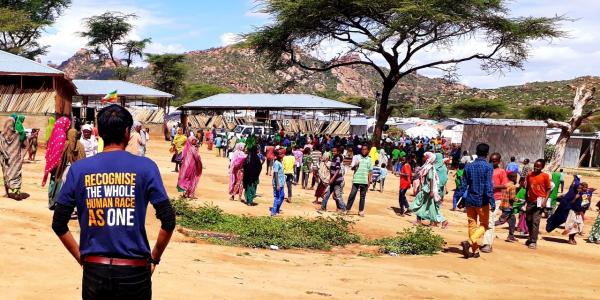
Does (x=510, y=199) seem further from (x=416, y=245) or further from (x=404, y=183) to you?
(x=416, y=245)

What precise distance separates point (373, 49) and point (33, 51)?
45735 mm

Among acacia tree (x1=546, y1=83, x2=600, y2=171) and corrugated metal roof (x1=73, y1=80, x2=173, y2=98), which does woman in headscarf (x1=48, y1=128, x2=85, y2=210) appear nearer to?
acacia tree (x1=546, y1=83, x2=600, y2=171)

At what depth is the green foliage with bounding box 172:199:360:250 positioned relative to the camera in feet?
32.9

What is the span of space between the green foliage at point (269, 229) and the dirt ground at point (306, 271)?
35cm

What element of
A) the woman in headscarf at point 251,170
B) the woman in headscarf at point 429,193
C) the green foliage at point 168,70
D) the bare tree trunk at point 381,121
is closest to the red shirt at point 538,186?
the woman in headscarf at point 429,193

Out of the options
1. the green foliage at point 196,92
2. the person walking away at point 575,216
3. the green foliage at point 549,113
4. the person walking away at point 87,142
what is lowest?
the person walking away at point 575,216

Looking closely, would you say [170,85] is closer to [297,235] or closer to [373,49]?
[373,49]

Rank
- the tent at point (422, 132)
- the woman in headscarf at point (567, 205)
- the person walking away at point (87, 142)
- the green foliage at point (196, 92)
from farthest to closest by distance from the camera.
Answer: the green foliage at point (196, 92) < the tent at point (422, 132) < the woman in headscarf at point (567, 205) < the person walking away at point (87, 142)

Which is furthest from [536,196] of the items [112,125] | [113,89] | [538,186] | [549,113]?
[549,113]

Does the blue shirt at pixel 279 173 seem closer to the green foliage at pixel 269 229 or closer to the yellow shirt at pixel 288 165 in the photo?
the green foliage at pixel 269 229

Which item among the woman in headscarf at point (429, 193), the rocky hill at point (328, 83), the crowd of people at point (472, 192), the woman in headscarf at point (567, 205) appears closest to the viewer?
the crowd of people at point (472, 192)

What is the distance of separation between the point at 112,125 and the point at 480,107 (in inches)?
2815

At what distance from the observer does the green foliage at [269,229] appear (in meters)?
10.0

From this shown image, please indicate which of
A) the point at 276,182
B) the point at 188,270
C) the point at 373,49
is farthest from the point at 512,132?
the point at 188,270
